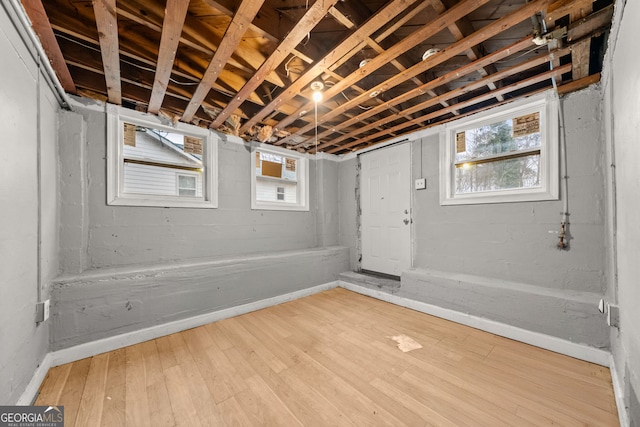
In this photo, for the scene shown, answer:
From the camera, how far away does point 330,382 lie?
5.38ft

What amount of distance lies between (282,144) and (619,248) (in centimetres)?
366

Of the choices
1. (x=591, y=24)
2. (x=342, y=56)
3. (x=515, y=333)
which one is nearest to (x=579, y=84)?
(x=591, y=24)

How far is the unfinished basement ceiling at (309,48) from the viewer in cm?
141

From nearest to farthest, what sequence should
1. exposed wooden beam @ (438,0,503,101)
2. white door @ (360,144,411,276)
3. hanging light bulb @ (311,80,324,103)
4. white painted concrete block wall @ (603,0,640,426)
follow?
white painted concrete block wall @ (603,0,640,426) → exposed wooden beam @ (438,0,503,101) → hanging light bulb @ (311,80,324,103) → white door @ (360,144,411,276)

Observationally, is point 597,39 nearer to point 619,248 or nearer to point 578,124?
point 578,124

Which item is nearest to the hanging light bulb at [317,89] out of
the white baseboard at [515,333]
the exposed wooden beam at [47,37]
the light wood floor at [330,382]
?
the exposed wooden beam at [47,37]

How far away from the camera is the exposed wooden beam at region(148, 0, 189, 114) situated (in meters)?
1.30

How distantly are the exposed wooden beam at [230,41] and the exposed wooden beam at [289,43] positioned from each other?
246 mm

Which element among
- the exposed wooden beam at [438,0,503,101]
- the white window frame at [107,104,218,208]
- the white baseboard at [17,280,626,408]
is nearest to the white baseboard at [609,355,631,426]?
the white baseboard at [17,280,626,408]

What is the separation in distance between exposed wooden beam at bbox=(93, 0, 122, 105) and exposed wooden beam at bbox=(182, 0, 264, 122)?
21.8 inches

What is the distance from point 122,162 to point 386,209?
3457mm

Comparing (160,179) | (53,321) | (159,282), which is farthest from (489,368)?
(160,179)

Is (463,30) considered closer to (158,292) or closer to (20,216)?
(20,216)

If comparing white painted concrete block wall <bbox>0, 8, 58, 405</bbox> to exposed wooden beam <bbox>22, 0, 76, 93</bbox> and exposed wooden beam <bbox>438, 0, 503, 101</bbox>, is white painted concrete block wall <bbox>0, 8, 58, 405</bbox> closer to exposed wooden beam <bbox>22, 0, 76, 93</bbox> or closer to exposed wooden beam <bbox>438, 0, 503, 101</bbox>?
exposed wooden beam <bbox>22, 0, 76, 93</bbox>
